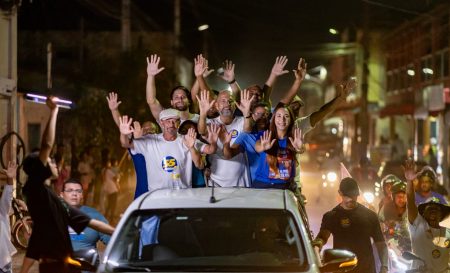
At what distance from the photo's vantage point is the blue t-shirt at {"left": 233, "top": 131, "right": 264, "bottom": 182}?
8.38m

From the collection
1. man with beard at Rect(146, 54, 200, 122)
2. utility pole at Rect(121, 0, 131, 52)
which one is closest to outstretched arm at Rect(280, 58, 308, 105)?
man with beard at Rect(146, 54, 200, 122)

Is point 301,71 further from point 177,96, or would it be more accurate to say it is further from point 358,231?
point 358,231

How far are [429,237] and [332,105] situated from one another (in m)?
1.94

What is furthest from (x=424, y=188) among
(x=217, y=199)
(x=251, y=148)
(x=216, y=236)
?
(x=217, y=199)

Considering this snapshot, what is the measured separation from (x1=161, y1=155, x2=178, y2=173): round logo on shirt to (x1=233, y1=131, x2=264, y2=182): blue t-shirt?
0.70m

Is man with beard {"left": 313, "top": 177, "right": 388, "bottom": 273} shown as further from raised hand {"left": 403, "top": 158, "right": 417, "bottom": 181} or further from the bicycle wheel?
the bicycle wheel

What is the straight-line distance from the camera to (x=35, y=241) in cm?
630

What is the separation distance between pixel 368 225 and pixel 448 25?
2470cm

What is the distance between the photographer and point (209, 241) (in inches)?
256

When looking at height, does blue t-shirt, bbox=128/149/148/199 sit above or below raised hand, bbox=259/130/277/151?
below

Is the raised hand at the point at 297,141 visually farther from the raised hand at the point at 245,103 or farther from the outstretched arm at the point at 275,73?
the outstretched arm at the point at 275,73

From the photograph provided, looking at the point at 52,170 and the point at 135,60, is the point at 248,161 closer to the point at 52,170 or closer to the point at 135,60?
the point at 52,170

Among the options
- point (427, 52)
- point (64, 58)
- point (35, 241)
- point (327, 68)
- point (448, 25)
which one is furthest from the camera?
point (327, 68)

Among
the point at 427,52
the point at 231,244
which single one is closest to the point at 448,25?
the point at 427,52
